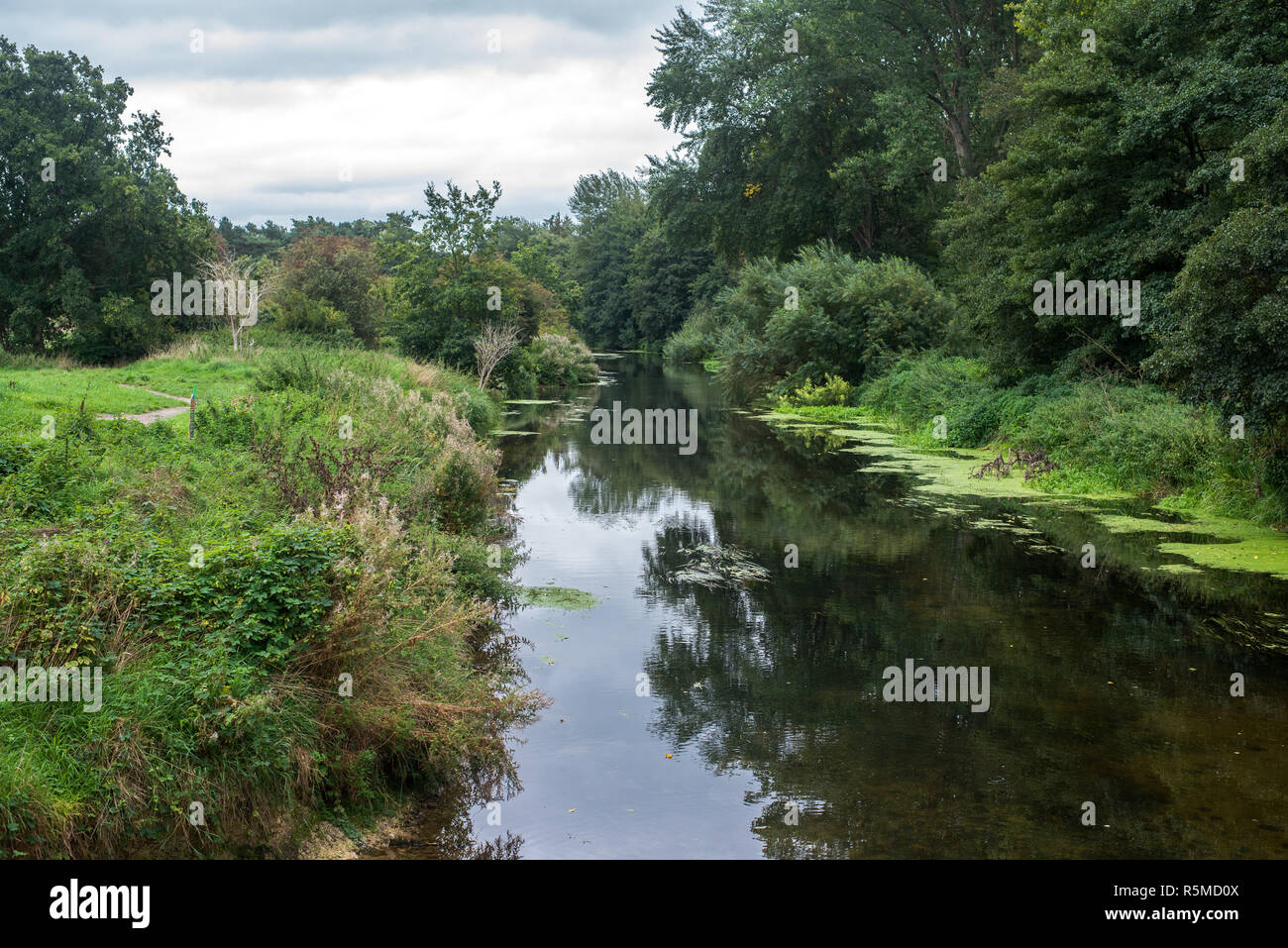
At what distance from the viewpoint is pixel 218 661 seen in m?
5.00

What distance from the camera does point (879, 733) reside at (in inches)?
267

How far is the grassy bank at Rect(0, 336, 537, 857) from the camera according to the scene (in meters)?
4.53

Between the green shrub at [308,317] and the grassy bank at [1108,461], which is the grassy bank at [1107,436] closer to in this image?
the grassy bank at [1108,461]

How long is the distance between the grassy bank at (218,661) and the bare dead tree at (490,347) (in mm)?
22441

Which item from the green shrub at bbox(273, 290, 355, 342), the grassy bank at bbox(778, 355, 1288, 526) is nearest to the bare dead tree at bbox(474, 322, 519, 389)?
the green shrub at bbox(273, 290, 355, 342)

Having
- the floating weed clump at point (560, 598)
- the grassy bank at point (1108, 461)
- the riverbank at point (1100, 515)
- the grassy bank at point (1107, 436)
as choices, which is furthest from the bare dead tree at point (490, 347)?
the floating weed clump at point (560, 598)

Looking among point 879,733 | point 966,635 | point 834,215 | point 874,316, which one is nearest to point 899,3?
point 834,215

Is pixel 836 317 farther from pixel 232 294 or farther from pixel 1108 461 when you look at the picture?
pixel 232 294

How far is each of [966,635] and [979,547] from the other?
3731 mm

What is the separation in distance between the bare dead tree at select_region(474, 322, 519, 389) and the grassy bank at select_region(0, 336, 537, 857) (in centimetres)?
2244

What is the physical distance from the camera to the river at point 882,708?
5.46 metres

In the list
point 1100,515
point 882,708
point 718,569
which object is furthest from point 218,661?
point 1100,515

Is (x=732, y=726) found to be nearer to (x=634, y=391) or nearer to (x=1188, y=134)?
(x=1188, y=134)

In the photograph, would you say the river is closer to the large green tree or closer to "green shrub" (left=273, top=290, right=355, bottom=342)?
the large green tree
